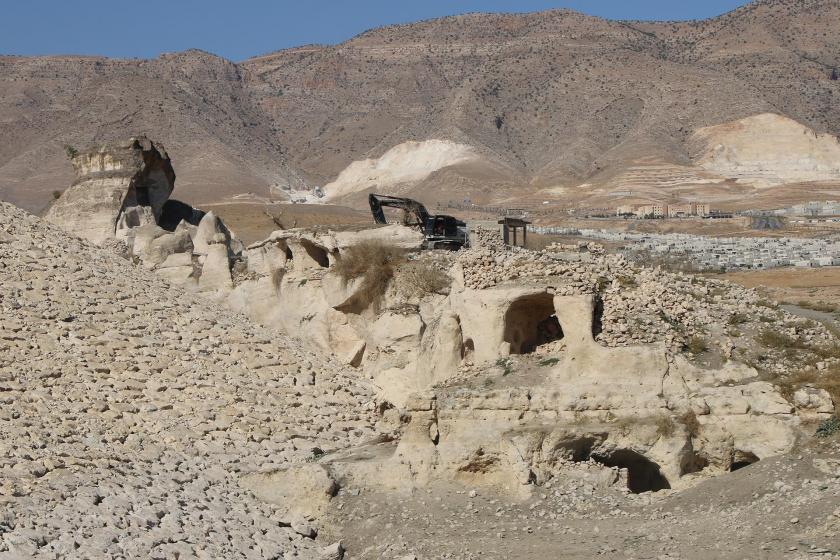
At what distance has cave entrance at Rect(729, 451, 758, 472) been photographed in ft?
56.6

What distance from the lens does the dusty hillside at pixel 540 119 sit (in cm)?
13425

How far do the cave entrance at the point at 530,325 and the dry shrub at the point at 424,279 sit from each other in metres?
4.53

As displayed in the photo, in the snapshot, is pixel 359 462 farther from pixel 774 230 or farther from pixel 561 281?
pixel 774 230

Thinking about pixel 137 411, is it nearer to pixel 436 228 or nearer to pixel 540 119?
pixel 436 228

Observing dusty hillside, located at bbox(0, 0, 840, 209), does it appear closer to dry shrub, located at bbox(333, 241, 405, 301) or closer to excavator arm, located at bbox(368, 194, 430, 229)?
excavator arm, located at bbox(368, 194, 430, 229)

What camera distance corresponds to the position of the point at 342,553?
55.0ft

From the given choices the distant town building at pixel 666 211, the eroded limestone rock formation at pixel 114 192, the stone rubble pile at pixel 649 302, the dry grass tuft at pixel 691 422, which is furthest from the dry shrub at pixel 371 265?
the distant town building at pixel 666 211

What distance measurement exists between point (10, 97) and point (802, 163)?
123 metres

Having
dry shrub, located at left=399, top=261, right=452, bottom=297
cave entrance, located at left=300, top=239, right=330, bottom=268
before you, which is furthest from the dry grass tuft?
cave entrance, located at left=300, top=239, right=330, bottom=268

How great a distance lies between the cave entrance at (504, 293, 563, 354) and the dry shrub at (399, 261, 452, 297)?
4.53 m

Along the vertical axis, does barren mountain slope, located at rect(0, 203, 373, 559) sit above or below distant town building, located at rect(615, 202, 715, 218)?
below

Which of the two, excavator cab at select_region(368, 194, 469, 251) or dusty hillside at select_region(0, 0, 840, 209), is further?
dusty hillside at select_region(0, 0, 840, 209)

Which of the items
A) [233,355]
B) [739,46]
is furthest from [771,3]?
[233,355]

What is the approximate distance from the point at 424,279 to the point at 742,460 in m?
9.55
